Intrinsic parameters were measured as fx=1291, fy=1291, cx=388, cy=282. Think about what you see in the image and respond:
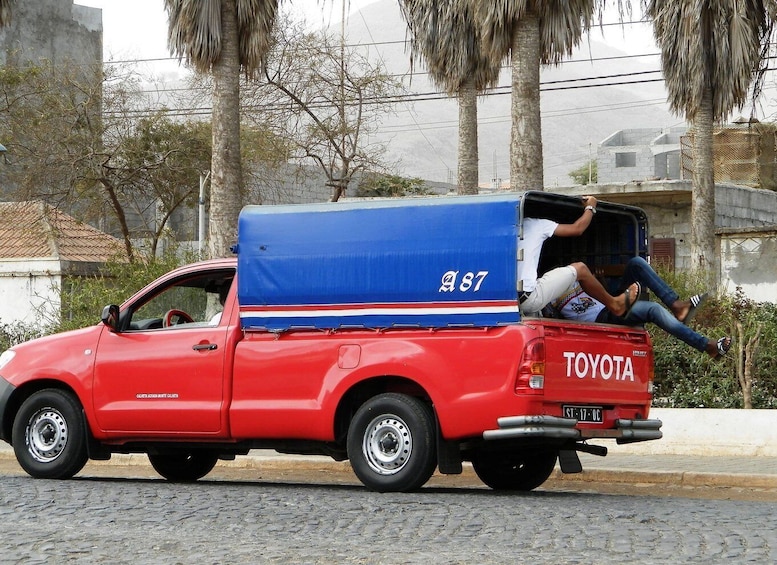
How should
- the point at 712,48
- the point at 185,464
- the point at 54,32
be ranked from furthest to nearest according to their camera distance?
the point at 54,32 → the point at 712,48 → the point at 185,464

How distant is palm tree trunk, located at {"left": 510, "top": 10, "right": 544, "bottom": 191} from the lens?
20.5 m

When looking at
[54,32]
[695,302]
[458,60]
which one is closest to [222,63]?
[458,60]

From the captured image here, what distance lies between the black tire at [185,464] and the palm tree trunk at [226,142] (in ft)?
24.0

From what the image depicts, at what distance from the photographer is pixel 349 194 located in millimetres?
49969

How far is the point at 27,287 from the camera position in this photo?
1115 inches

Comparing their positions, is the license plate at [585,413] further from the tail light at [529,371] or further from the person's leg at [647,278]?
the person's leg at [647,278]

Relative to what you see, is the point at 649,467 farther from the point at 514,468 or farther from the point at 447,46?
the point at 447,46

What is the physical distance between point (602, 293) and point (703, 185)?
671 inches

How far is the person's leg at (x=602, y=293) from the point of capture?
36.9ft

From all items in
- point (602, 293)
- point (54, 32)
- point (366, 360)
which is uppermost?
point (54, 32)

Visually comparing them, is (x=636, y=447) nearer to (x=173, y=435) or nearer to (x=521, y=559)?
(x=173, y=435)

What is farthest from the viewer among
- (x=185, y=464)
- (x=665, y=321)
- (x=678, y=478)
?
(x=185, y=464)

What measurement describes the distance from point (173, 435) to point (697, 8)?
18.1 meters

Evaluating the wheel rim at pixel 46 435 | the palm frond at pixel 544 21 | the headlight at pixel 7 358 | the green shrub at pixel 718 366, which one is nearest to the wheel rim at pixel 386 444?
the wheel rim at pixel 46 435
